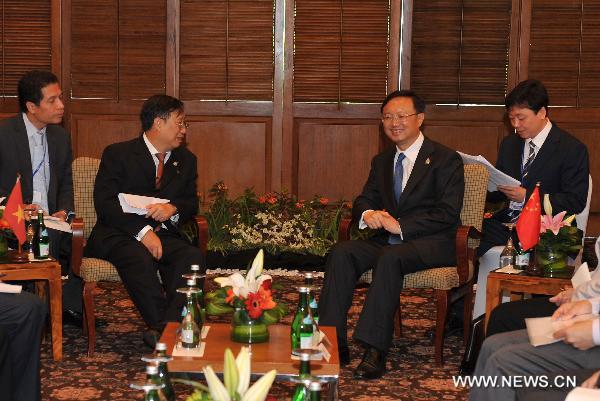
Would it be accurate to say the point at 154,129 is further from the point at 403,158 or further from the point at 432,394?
the point at 432,394

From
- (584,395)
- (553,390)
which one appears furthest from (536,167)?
(584,395)

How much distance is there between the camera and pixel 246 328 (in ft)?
11.6

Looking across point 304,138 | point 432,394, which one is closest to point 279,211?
point 304,138

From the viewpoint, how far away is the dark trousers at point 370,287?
449cm

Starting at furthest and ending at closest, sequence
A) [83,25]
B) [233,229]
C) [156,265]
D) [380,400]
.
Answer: [83,25]
[233,229]
[156,265]
[380,400]

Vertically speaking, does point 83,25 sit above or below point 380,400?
above

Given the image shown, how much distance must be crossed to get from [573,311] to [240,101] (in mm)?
5095

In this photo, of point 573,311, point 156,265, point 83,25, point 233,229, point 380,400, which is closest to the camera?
point 573,311

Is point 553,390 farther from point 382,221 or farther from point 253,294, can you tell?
point 382,221

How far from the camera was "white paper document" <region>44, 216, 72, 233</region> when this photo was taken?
4.70 meters

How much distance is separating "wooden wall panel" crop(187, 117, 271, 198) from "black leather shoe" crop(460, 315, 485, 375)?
3.66 metres

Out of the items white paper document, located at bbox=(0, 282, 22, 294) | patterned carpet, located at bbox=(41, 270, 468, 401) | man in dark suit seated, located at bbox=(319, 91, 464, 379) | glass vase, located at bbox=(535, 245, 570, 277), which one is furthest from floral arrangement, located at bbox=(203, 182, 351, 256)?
white paper document, located at bbox=(0, 282, 22, 294)

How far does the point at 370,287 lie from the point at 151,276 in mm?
1124

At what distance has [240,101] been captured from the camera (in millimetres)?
7898
